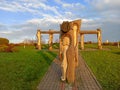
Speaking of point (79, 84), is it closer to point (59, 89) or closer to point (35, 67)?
point (59, 89)

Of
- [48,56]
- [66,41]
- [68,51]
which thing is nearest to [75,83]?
[68,51]

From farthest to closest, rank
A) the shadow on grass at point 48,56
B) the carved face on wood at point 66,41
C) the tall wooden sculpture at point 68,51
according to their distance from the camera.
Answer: the shadow on grass at point 48,56
the carved face on wood at point 66,41
the tall wooden sculpture at point 68,51

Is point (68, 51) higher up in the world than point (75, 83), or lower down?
higher up

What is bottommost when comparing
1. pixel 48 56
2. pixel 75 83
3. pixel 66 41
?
pixel 75 83

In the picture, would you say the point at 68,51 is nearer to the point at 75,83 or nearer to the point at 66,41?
the point at 66,41

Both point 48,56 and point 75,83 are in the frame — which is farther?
point 48,56

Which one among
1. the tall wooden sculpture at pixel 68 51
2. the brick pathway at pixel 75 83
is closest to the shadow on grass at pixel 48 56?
the brick pathway at pixel 75 83

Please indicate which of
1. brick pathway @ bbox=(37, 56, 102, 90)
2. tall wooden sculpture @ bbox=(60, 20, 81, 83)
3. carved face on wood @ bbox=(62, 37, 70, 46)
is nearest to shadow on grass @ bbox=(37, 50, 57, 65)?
brick pathway @ bbox=(37, 56, 102, 90)

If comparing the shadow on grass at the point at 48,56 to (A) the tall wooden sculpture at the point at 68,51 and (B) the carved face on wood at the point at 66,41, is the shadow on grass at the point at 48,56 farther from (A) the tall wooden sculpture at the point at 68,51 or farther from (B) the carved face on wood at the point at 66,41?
(B) the carved face on wood at the point at 66,41

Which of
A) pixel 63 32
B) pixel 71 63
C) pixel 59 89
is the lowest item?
pixel 59 89

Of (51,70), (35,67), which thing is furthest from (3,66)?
(51,70)

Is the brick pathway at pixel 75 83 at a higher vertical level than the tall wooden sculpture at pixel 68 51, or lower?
lower

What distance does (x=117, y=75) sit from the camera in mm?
14875

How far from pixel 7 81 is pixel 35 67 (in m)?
4.14
